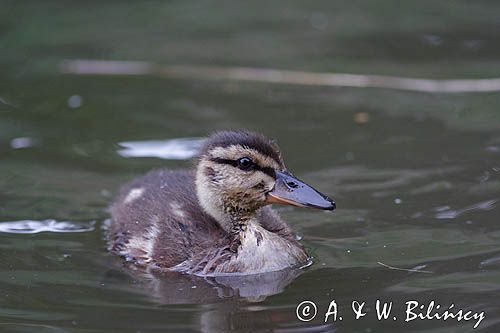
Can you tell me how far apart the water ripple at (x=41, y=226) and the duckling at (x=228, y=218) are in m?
0.59

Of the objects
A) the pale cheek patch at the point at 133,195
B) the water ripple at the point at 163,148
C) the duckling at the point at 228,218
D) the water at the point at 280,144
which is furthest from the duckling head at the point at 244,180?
the water ripple at the point at 163,148

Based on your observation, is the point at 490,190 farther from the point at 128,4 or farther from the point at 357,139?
the point at 128,4

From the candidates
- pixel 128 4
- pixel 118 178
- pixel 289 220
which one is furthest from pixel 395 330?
pixel 128 4

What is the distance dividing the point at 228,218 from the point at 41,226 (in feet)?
4.83

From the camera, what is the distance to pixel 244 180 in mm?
6906

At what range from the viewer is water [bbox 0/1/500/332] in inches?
248

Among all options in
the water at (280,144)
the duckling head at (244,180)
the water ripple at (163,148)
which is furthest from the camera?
the water ripple at (163,148)

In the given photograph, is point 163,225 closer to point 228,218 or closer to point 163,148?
point 228,218

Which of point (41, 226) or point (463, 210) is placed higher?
point (463, 210)

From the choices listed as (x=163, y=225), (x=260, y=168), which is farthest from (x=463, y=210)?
(x=163, y=225)

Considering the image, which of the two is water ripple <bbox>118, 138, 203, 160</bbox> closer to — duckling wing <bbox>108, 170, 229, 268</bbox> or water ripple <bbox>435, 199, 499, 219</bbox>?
duckling wing <bbox>108, 170, 229, 268</bbox>

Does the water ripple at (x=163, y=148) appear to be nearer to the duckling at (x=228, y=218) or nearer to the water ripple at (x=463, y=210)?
the duckling at (x=228, y=218)

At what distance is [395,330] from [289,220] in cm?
223

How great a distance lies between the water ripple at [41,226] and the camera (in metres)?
7.66
